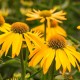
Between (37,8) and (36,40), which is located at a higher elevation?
(36,40)

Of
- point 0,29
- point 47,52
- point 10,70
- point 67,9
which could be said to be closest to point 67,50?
point 47,52

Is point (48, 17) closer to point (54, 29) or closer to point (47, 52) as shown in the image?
point (54, 29)

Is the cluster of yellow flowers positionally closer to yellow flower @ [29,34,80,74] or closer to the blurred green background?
yellow flower @ [29,34,80,74]

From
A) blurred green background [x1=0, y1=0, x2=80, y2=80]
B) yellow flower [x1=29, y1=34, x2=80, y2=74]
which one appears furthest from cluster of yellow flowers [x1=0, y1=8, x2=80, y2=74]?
blurred green background [x1=0, y1=0, x2=80, y2=80]

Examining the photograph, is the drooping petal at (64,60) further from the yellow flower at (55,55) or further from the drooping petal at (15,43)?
the drooping petal at (15,43)

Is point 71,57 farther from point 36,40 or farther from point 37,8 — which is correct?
point 37,8

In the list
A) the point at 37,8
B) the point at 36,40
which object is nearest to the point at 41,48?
the point at 36,40
